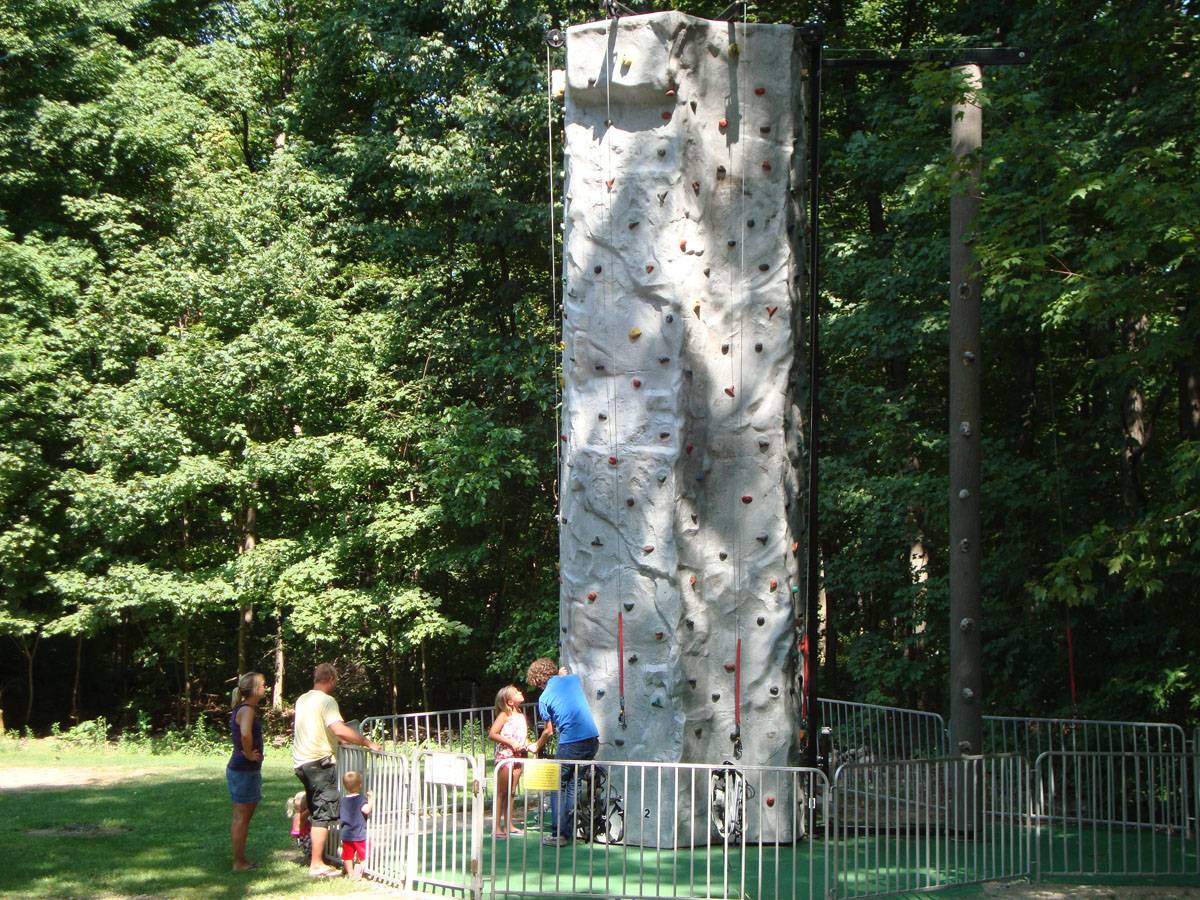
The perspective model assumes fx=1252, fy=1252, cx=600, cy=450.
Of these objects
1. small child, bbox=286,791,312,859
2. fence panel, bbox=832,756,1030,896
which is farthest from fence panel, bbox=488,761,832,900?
small child, bbox=286,791,312,859

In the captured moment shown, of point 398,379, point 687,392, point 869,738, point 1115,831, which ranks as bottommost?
point 1115,831

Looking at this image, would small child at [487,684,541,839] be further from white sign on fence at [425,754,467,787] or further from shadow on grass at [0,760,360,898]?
white sign on fence at [425,754,467,787]

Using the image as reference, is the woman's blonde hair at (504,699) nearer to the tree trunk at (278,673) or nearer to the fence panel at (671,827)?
the fence panel at (671,827)

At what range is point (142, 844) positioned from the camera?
1056 centimetres

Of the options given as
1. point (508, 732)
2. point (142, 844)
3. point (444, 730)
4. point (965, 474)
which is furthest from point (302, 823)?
point (444, 730)

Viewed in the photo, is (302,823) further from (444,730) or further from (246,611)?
(246,611)

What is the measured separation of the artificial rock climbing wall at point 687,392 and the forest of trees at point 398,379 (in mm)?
5811

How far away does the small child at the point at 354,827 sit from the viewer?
9273mm

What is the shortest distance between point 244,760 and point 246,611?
14.4m

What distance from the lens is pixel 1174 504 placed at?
387 inches

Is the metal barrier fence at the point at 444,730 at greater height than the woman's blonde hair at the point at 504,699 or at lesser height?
lesser

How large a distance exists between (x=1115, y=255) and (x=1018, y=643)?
7.77 metres

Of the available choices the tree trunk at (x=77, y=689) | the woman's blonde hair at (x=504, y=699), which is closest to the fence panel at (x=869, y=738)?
the woman's blonde hair at (x=504, y=699)

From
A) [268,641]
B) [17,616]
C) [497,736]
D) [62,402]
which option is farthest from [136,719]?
[497,736]
